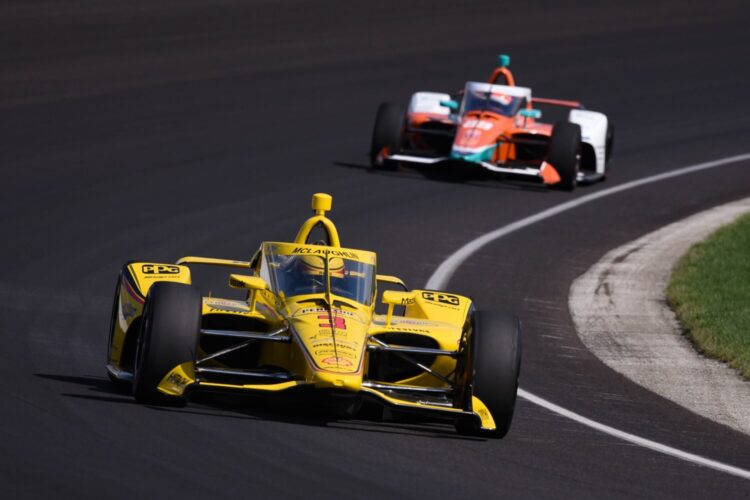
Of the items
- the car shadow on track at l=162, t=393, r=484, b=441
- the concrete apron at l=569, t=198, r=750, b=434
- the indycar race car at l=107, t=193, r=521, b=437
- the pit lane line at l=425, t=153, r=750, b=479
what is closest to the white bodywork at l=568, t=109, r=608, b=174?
the pit lane line at l=425, t=153, r=750, b=479

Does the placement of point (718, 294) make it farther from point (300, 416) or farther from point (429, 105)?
point (429, 105)

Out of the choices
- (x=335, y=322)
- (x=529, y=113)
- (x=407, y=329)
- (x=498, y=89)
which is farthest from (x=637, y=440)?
(x=498, y=89)

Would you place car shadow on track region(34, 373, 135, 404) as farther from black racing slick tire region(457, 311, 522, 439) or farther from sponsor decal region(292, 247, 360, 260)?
black racing slick tire region(457, 311, 522, 439)

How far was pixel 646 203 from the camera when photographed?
24.5m

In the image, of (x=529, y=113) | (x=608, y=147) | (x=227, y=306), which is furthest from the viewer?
(x=608, y=147)

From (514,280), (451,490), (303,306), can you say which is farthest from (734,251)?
(451,490)

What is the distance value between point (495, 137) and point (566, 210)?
1881 mm

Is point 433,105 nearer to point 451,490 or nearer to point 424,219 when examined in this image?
point 424,219

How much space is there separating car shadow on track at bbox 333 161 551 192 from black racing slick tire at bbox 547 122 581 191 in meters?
0.50

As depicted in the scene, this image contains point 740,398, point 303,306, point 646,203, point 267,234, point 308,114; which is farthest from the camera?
point 308,114

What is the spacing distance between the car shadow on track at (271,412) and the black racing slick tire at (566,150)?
43.4ft

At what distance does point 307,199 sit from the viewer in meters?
22.5

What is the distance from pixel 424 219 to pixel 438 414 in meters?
11.2

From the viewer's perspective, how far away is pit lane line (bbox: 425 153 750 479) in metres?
11.1
